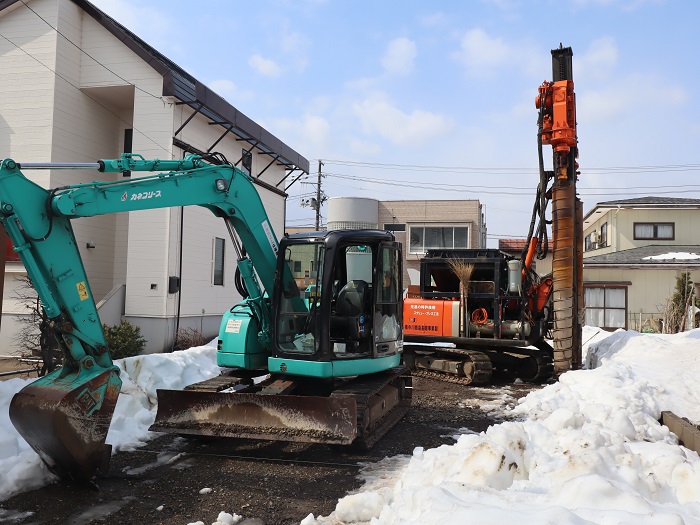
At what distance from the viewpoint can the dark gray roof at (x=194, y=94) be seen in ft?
43.7

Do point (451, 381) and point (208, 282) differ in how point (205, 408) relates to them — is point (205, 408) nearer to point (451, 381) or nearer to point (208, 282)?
point (451, 381)

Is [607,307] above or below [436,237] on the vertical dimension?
below

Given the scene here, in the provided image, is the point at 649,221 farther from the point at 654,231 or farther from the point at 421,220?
the point at 421,220

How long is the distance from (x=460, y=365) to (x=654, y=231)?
1827 cm

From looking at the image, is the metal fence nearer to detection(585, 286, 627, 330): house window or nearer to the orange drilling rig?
detection(585, 286, 627, 330): house window

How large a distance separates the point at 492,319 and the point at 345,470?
288 inches

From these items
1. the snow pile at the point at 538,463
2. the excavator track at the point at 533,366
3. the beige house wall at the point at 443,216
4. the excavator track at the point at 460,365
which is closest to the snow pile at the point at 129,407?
the snow pile at the point at 538,463

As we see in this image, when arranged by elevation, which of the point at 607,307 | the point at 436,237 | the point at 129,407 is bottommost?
the point at 129,407

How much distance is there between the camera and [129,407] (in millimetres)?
7887

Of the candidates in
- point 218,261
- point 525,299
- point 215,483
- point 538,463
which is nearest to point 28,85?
point 218,261

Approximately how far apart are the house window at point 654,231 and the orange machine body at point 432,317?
17279mm

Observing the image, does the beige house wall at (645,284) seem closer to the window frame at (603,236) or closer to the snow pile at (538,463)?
the window frame at (603,236)

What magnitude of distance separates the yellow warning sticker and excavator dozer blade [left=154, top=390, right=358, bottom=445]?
167 cm

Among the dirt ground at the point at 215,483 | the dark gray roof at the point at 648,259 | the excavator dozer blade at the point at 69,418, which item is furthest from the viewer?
the dark gray roof at the point at 648,259
